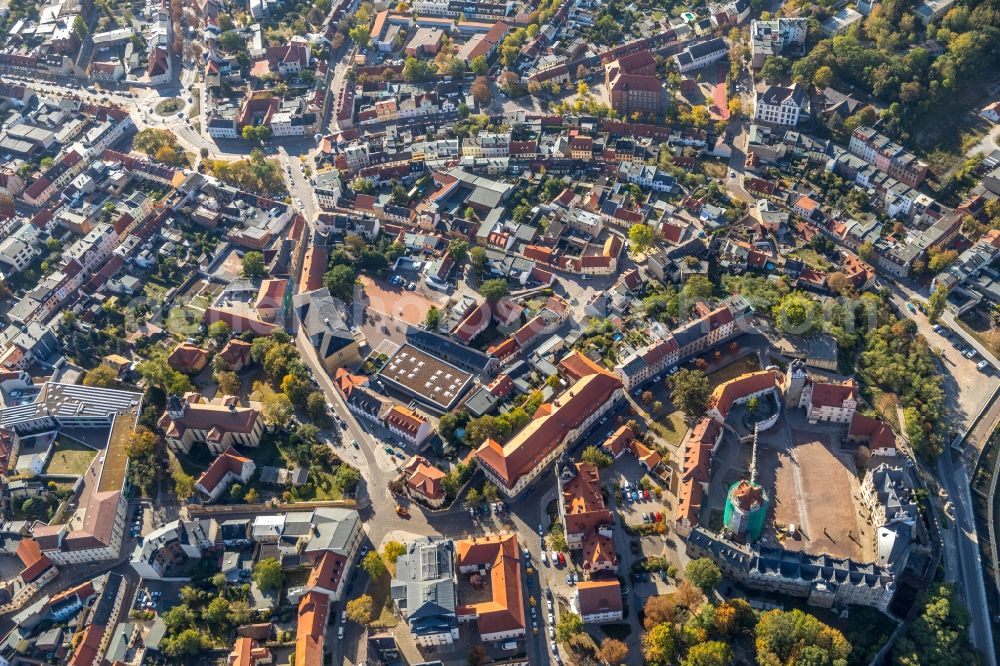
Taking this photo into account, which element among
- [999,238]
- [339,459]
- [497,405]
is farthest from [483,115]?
[999,238]

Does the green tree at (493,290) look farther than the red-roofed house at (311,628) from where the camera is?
Yes

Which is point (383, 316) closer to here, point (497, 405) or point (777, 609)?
point (497, 405)

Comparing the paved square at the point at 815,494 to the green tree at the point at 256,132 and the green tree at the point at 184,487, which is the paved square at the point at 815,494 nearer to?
the green tree at the point at 184,487

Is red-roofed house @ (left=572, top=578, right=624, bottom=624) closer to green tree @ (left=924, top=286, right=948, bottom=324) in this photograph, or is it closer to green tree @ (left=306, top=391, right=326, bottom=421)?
green tree @ (left=306, top=391, right=326, bottom=421)

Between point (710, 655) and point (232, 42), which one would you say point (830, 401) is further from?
point (232, 42)

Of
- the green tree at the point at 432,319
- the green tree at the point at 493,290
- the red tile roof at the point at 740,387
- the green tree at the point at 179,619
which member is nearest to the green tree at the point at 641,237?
the green tree at the point at 493,290

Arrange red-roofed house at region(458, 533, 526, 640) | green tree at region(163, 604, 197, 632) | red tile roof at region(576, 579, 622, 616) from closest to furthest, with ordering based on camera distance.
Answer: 1. red-roofed house at region(458, 533, 526, 640)
2. red tile roof at region(576, 579, 622, 616)
3. green tree at region(163, 604, 197, 632)

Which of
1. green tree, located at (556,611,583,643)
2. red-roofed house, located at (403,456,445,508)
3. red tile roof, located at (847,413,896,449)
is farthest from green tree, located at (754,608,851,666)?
red-roofed house, located at (403,456,445,508)
